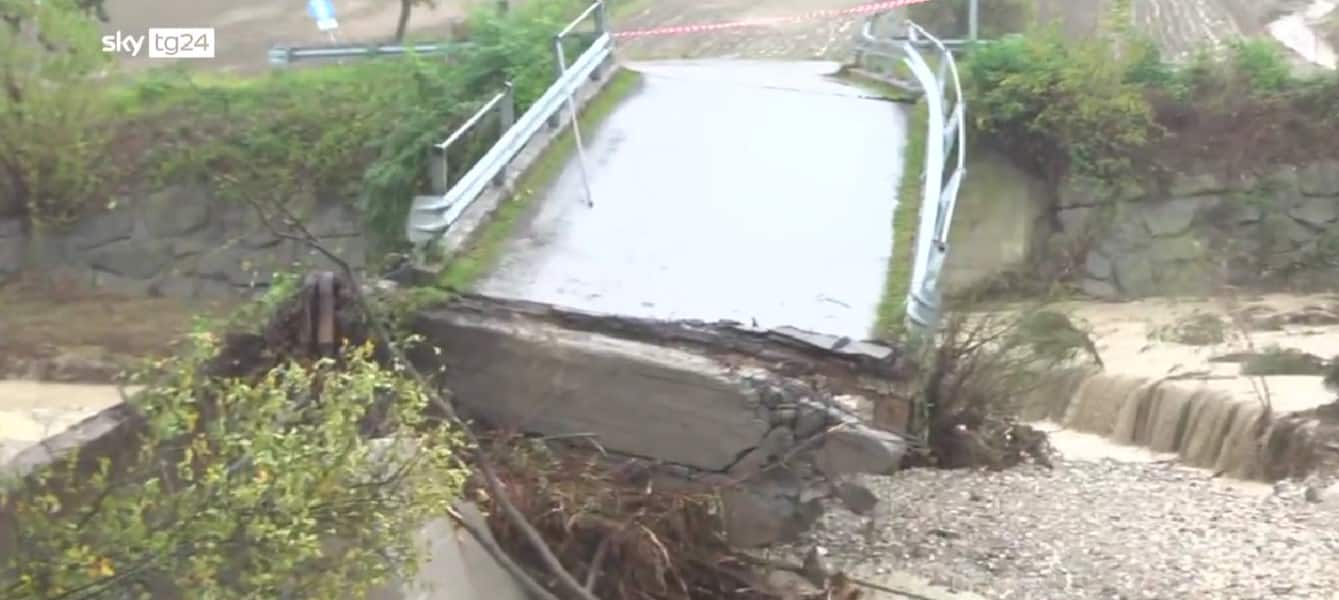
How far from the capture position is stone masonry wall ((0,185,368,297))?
22.3m

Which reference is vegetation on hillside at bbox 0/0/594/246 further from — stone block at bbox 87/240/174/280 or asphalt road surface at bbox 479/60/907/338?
asphalt road surface at bbox 479/60/907/338

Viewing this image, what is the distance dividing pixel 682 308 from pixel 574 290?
566mm

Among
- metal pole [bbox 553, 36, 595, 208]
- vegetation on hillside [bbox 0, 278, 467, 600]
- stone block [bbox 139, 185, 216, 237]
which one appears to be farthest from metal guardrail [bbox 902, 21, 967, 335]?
stone block [bbox 139, 185, 216, 237]

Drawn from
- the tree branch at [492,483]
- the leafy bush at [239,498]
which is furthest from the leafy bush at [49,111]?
the leafy bush at [239,498]

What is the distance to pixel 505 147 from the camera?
10516mm

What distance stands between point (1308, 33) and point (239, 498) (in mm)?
24561

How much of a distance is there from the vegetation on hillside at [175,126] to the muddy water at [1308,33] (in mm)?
12172

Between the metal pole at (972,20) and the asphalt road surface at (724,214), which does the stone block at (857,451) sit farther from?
the metal pole at (972,20)

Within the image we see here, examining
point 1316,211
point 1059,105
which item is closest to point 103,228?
point 1059,105

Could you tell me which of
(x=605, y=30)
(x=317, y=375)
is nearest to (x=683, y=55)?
(x=605, y=30)

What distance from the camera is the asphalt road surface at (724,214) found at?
29.9 ft

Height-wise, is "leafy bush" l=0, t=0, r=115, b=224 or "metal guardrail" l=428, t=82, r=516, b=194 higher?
"metal guardrail" l=428, t=82, r=516, b=194

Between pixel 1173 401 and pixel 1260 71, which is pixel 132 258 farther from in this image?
pixel 1260 71

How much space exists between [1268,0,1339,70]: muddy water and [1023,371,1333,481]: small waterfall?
28.6 feet
